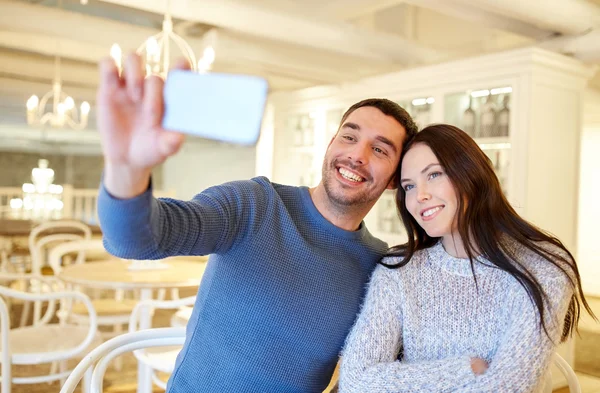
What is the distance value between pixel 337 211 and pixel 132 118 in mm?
783

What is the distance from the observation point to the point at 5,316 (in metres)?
2.07

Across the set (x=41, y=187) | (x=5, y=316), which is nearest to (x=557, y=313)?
(x=5, y=316)

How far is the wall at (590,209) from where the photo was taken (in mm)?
6141

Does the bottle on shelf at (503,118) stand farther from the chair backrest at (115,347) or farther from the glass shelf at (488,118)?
the chair backrest at (115,347)

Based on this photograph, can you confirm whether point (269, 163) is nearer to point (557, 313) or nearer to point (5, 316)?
point (5, 316)

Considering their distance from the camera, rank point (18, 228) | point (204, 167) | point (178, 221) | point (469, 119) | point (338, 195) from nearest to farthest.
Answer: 1. point (178, 221)
2. point (338, 195)
3. point (469, 119)
4. point (18, 228)
5. point (204, 167)

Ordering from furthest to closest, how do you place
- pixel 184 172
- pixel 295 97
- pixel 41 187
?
pixel 184 172 → pixel 41 187 → pixel 295 97

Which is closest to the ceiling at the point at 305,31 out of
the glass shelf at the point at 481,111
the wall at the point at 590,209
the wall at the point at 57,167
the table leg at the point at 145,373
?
the glass shelf at the point at 481,111

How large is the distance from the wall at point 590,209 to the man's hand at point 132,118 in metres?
6.50

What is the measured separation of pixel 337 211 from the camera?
1.30 metres

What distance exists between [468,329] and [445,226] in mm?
240

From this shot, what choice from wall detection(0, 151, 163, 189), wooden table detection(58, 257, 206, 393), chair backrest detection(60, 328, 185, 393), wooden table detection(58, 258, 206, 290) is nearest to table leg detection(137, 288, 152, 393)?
wooden table detection(58, 257, 206, 393)

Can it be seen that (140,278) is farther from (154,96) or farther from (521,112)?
(521,112)

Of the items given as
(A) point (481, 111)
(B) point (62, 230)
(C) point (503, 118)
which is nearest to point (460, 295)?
(C) point (503, 118)
